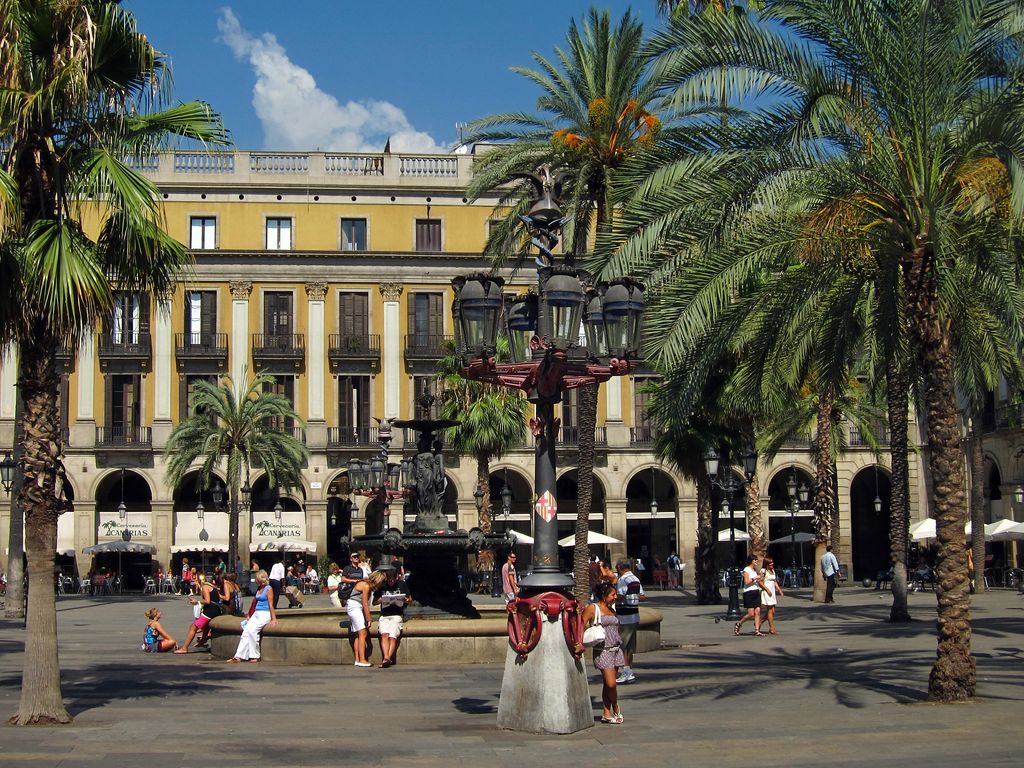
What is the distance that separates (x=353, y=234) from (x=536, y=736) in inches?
1771

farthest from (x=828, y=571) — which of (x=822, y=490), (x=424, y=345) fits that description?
(x=424, y=345)

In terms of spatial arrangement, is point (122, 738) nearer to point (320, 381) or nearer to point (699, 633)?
point (699, 633)

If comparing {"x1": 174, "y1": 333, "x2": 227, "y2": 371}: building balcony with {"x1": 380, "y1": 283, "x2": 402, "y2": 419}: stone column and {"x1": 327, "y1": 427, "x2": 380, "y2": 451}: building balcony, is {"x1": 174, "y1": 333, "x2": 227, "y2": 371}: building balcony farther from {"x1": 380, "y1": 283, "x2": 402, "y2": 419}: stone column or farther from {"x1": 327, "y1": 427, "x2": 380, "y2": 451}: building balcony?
{"x1": 380, "y1": 283, "x2": 402, "y2": 419}: stone column

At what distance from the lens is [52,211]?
12.7 meters

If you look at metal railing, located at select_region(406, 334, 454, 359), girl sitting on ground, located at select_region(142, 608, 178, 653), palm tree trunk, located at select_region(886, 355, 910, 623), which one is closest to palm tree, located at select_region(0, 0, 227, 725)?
girl sitting on ground, located at select_region(142, 608, 178, 653)

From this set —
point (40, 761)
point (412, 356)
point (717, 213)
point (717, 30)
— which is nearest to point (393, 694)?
point (40, 761)

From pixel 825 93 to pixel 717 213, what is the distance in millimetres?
1825

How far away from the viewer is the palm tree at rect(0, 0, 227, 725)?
12.1 m

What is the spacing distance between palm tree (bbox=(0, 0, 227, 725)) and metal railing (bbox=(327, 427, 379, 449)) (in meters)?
40.7

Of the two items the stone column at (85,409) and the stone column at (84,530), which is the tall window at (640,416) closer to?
the stone column at (85,409)

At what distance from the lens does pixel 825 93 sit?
14.8 meters

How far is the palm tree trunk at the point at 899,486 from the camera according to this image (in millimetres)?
25656

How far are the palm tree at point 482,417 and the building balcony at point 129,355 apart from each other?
14494 mm

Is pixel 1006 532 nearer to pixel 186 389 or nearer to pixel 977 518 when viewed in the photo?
pixel 977 518
